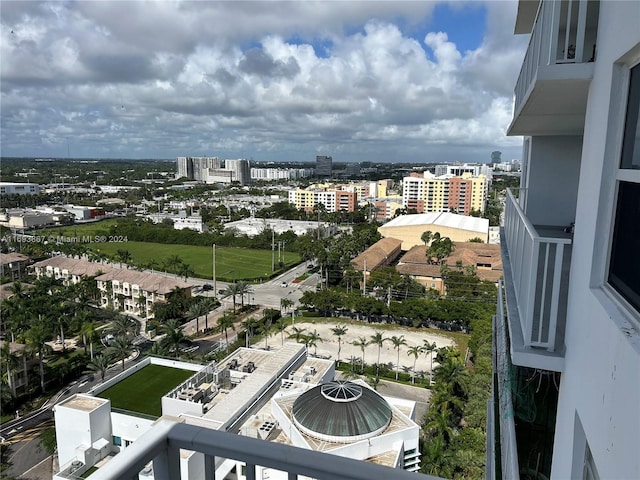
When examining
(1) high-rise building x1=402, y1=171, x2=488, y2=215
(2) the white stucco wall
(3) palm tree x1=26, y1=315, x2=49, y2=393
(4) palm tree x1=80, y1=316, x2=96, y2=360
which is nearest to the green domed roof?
(2) the white stucco wall

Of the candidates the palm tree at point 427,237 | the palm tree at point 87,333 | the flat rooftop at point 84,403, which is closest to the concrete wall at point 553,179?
the flat rooftop at point 84,403

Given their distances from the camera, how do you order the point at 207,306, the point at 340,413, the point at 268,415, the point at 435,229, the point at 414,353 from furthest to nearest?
the point at 435,229 → the point at 207,306 → the point at 414,353 → the point at 268,415 → the point at 340,413

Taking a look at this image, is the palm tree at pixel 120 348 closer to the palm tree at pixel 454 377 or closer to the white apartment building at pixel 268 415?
the white apartment building at pixel 268 415

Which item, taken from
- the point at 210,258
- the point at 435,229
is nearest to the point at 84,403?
the point at 210,258

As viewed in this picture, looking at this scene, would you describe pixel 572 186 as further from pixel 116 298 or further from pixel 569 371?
pixel 116 298

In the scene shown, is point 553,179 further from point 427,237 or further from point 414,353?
point 427,237

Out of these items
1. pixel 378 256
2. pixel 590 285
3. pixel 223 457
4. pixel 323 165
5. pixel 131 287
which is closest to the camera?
pixel 223 457
